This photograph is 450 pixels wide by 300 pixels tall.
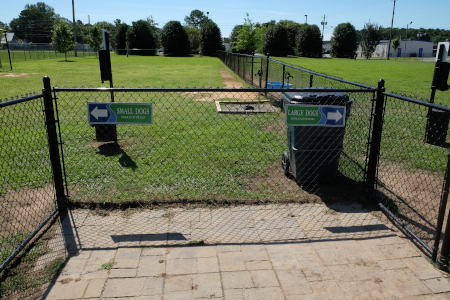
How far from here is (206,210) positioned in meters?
4.46

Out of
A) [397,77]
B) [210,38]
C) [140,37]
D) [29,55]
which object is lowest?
[397,77]

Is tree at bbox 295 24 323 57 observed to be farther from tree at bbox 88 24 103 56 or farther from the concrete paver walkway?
the concrete paver walkway

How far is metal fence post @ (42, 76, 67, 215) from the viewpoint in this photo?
4039mm

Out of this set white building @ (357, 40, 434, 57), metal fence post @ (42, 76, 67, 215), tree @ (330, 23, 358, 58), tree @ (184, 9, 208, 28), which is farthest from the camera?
tree @ (184, 9, 208, 28)

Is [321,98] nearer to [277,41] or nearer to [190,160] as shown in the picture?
[190,160]

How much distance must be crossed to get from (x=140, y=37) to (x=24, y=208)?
5546cm

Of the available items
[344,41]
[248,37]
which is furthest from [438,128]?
[344,41]

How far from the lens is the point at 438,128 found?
7.25 meters

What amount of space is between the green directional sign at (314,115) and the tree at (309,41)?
5581 centimetres

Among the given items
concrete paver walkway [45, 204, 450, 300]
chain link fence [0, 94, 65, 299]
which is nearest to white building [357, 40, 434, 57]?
concrete paver walkway [45, 204, 450, 300]

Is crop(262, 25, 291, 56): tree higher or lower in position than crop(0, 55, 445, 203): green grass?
higher

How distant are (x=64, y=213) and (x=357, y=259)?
11.2ft

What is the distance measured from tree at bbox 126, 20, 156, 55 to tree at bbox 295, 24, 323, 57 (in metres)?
24.1

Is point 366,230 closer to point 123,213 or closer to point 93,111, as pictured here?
point 123,213
